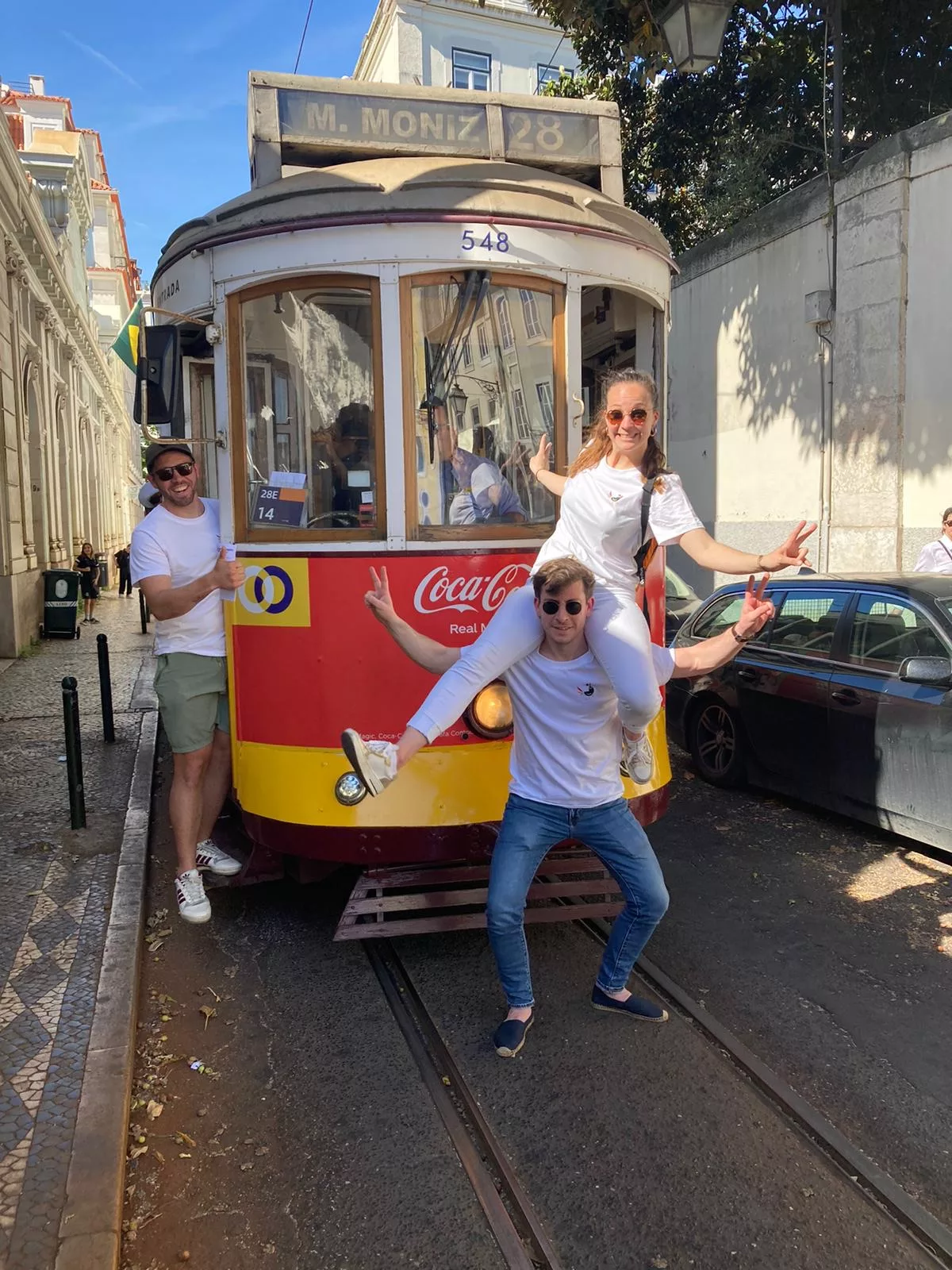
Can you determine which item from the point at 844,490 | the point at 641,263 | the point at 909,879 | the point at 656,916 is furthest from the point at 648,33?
the point at 656,916

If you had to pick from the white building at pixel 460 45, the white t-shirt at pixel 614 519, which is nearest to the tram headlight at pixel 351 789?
the white t-shirt at pixel 614 519

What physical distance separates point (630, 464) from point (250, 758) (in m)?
2.10

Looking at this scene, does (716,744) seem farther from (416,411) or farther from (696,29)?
(696,29)

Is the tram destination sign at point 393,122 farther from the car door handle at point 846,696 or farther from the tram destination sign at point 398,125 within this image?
the car door handle at point 846,696

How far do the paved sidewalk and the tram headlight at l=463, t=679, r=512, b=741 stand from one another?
188 cm

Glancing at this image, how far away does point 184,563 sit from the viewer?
4.16 m

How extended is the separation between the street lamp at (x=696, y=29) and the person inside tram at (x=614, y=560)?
526 centimetres

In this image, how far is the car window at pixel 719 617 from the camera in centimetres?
714

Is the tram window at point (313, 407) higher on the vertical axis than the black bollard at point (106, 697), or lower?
higher

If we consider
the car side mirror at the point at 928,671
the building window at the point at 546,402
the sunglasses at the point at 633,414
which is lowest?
the car side mirror at the point at 928,671

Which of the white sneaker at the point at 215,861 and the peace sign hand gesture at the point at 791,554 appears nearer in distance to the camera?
the peace sign hand gesture at the point at 791,554

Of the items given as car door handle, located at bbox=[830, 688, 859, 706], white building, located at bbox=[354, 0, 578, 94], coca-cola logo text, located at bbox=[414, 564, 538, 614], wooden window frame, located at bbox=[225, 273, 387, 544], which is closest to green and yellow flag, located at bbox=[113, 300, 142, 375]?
wooden window frame, located at bbox=[225, 273, 387, 544]

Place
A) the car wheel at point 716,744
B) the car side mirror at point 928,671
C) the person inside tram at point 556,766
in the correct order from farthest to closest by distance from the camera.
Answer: the car wheel at point 716,744 < the car side mirror at point 928,671 < the person inside tram at point 556,766

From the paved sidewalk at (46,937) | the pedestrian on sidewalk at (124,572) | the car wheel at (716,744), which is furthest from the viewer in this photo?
the pedestrian on sidewalk at (124,572)
